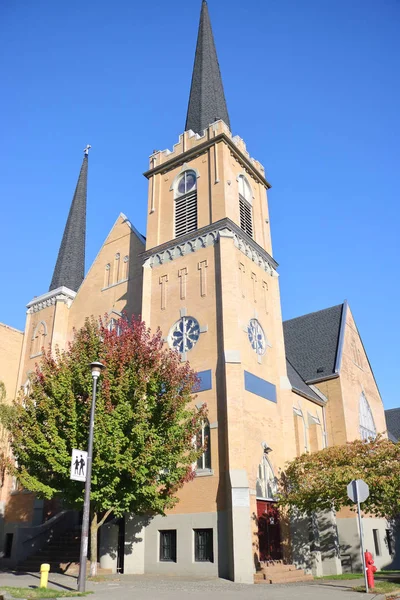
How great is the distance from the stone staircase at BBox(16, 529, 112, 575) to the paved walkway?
6.59 ft

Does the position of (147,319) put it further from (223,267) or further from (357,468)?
(357,468)

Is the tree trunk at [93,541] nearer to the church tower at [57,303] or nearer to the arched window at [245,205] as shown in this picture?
the church tower at [57,303]

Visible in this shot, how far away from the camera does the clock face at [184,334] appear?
23.6 metres

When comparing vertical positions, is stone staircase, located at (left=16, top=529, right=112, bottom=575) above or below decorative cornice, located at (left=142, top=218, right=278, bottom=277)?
below

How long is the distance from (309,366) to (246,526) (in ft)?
52.5

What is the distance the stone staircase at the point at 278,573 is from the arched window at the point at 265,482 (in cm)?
248

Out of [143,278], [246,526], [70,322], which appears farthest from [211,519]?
[70,322]

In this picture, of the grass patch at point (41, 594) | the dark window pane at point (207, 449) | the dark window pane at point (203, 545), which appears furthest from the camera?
the dark window pane at point (207, 449)

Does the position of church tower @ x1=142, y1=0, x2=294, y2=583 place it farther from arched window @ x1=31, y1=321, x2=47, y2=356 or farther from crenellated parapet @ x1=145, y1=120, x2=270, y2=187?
arched window @ x1=31, y1=321, x2=47, y2=356

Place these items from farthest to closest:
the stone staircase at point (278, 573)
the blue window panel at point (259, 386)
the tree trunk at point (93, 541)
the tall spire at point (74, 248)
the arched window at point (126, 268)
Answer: the tall spire at point (74, 248) < the arched window at point (126, 268) < the blue window panel at point (259, 386) < the stone staircase at point (278, 573) < the tree trunk at point (93, 541)

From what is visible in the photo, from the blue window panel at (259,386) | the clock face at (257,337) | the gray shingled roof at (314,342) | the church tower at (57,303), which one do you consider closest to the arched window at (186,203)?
the clock face at (257,337)

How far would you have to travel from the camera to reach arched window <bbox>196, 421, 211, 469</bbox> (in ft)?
67.9

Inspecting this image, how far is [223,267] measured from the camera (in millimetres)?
23781

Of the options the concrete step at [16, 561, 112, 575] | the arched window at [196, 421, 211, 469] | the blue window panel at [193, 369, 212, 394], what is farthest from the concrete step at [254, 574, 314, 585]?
the blue window panel at [193, 369, 212, 394]
